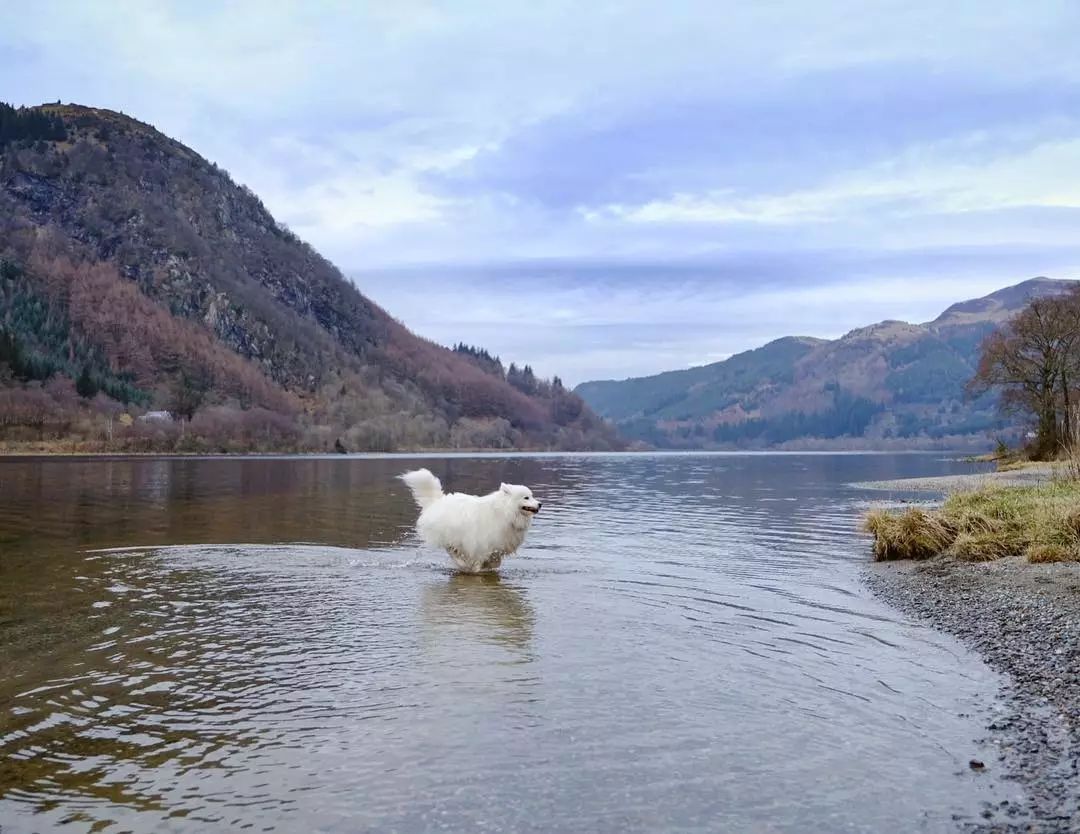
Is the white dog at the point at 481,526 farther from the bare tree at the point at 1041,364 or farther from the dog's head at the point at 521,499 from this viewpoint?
the bare tree at the point at 1041,364

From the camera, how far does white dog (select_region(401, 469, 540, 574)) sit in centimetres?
1780

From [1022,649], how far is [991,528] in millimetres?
9297

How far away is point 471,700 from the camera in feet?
29.9

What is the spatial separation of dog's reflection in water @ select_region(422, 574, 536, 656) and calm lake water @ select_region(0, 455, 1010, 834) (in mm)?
78

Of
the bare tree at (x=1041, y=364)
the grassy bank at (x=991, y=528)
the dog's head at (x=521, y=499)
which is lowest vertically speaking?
the grassy bank at (x=991, y=528)

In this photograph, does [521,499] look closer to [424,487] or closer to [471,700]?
[424,487]

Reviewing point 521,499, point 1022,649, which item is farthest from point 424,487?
point 1022,649

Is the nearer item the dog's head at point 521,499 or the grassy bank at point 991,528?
the grassy bank at point 991,528

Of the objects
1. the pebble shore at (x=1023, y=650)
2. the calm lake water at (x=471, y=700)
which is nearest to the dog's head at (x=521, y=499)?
the calm lake water at (x=471, y=700)

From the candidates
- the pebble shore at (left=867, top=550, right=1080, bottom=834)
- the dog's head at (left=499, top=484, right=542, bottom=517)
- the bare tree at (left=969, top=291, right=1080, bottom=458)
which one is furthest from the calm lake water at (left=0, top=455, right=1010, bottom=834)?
the bare tree at (left=969, top=291, right=1080, bottom=458)

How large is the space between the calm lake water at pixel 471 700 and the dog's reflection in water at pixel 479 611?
78mm

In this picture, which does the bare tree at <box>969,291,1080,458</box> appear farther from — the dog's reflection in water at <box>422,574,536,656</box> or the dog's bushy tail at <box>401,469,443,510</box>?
the dog's reflection in water at <box>422,574,536,656</box>

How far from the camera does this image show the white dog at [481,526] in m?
17.8

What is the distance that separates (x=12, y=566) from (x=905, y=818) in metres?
17.5
